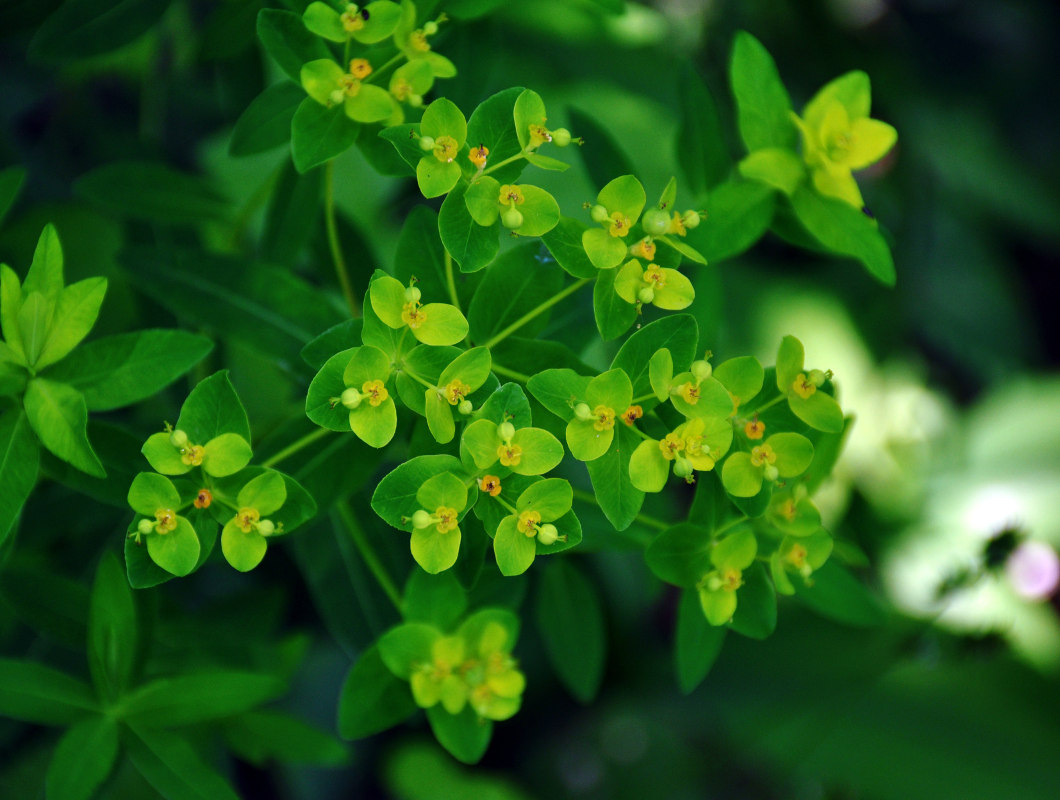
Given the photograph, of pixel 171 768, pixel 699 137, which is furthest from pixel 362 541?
pixel 699 137

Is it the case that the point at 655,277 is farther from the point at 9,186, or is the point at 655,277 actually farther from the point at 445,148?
the point at 9,186

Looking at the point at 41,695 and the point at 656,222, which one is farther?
the point at 41,695

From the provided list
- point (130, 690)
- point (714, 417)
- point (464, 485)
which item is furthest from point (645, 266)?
A: point (130, 690)

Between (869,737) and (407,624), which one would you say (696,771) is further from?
(407,624)

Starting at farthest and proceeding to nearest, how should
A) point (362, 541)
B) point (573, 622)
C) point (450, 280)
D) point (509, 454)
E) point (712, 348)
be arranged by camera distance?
1. point (712, 348)
2. point (573, 622)
3. point (362, 541)
4. point (450, 280)
5. point (509, 454)

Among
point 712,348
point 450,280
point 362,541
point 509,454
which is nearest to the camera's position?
point 509,454
